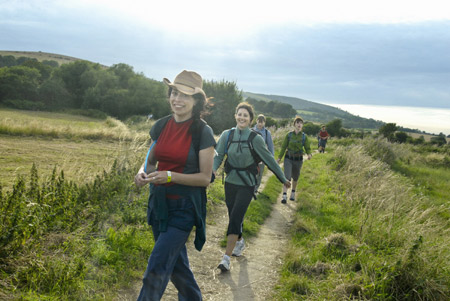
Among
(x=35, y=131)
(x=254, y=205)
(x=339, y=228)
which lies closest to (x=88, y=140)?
(x=35, y=131)

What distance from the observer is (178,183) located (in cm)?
267

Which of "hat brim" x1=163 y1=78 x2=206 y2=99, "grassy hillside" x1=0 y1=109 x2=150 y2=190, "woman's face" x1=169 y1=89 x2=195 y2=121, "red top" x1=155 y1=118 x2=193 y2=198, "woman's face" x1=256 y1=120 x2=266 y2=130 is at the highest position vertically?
"hat brim" x1=163 y1=78 x2=206 y2=99

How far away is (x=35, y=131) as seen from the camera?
773 inches

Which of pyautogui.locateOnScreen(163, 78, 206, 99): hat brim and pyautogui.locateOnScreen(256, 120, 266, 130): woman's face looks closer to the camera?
pyautogui.locateOnScreen(163, 78, 206, 99): hat brim

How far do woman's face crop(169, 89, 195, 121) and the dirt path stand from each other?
2.32m

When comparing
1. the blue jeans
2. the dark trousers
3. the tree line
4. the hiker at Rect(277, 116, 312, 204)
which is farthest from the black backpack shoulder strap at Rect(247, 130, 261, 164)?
the tree line

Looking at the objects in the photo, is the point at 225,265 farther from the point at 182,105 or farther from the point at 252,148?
the point at 182,105

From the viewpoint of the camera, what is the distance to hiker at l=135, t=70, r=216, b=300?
2.57 m

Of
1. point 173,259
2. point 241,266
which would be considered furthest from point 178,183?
point 241,266

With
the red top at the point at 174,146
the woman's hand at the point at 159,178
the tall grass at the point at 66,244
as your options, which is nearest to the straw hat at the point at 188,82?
the red top at the point at 174,146

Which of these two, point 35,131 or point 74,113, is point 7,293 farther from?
point 74,113

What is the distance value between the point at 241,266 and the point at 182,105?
313 cm

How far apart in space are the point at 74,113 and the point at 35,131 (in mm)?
33063

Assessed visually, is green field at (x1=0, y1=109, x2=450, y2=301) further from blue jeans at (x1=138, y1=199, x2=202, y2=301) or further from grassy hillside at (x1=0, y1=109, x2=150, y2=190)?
blue jeans at (x1=138, y1=199, x2=202, y2=301)
